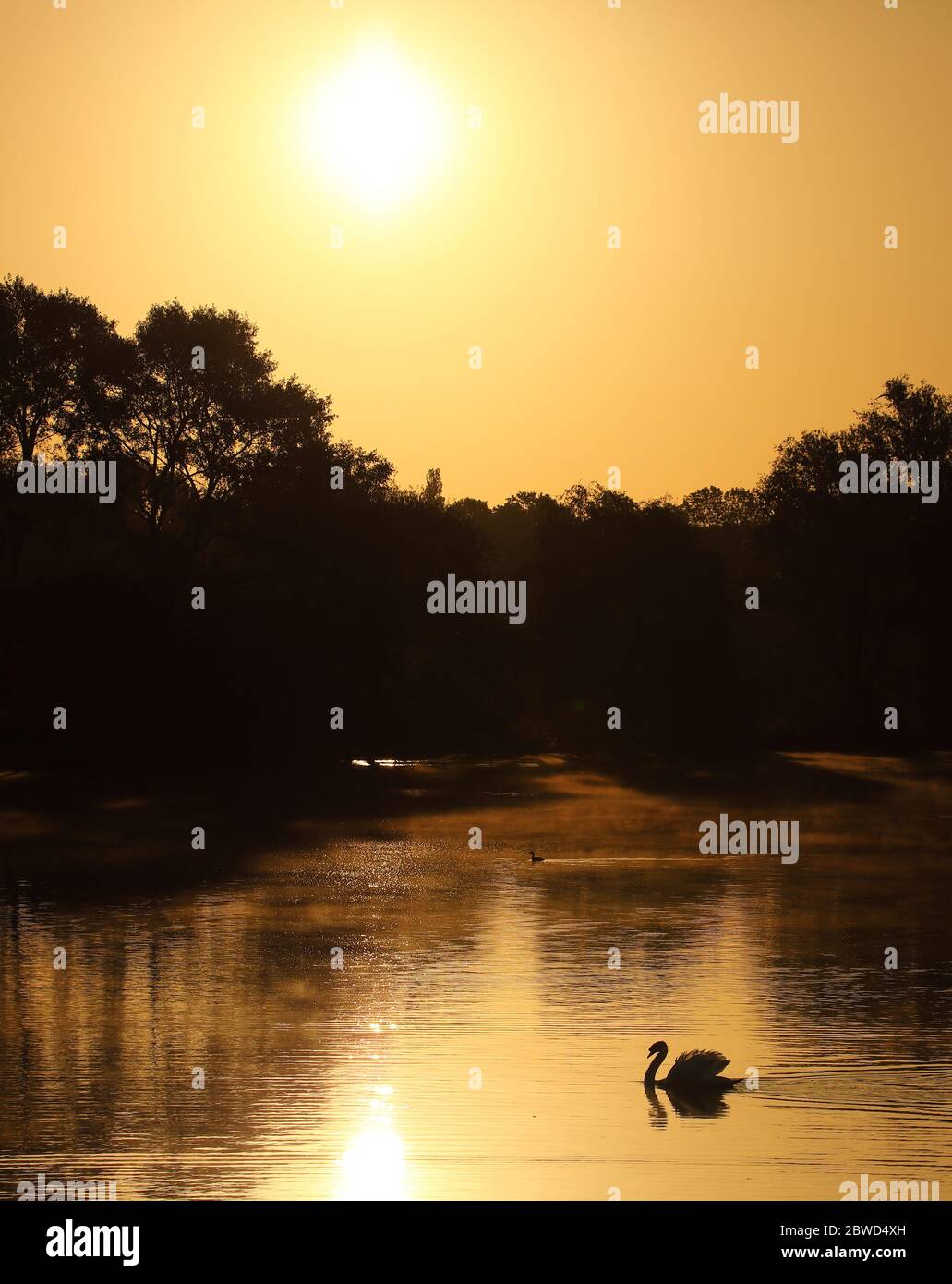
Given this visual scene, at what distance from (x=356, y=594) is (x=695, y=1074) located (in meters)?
54.6

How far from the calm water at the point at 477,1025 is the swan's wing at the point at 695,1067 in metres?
0.26

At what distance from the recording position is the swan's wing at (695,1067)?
1374cm

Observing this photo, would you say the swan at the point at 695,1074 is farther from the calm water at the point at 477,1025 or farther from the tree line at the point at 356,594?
the tree line at the point at 356,594

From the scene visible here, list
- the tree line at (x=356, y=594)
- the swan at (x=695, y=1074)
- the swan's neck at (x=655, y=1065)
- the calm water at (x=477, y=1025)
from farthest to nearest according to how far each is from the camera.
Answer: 1. the tree line at (x=356, y=594)
2. the swan's neck at (x=655, y=1065)
3. the swan at (x=695, y=1074)
4. the calm water at (x=477, y=1025)

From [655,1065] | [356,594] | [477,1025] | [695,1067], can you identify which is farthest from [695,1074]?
[356,594]

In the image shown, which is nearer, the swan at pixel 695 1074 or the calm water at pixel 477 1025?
the calm water at pixel 477 1025

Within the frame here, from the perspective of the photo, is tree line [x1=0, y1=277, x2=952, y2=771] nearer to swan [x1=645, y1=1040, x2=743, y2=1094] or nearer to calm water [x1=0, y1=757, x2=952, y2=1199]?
calm water [x1=0, y1=757, x2=952, y2=1199]

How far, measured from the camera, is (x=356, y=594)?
67688 mm

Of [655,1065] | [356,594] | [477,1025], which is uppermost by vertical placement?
[356,594]

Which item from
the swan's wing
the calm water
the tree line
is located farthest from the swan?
the tree line

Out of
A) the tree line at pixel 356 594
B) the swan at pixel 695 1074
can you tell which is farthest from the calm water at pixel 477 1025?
the tree line at pixel 356 594

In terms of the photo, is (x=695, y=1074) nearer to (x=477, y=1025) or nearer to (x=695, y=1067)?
(x=695, y=1067)
